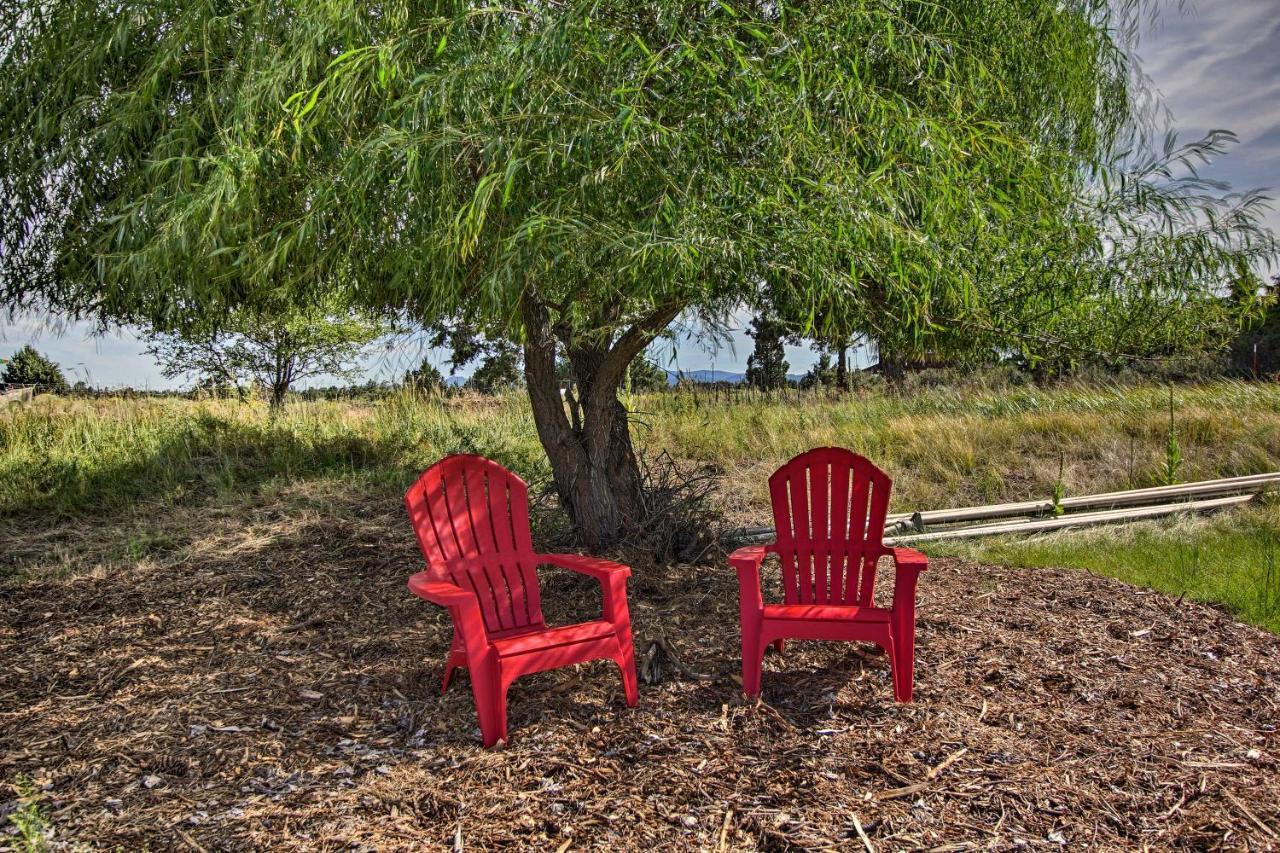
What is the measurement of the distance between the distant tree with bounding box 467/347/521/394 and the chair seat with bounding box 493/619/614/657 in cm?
273

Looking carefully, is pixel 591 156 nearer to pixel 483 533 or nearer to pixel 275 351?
pixel 483 533

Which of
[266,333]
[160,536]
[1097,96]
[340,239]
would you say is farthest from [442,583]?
[266,333]

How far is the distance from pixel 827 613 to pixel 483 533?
57.0 inches

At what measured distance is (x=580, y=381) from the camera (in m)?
5.05

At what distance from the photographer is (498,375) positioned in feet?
59.8

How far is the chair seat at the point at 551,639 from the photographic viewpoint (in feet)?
9.93

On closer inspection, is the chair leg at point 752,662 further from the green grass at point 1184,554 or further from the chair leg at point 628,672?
the green grass at point 1184,554

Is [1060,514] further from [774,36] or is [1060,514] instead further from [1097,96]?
[774,36]

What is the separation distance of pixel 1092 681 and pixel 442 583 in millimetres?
2604

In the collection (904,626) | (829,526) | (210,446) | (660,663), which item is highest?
(210,446)

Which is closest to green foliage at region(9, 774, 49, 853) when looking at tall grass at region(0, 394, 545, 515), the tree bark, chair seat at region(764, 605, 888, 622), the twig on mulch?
the twig on mulch

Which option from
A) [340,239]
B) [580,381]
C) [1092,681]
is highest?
[340,239]

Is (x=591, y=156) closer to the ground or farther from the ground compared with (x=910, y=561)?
farther from the ground

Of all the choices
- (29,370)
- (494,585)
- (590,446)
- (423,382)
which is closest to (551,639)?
(494,585)
